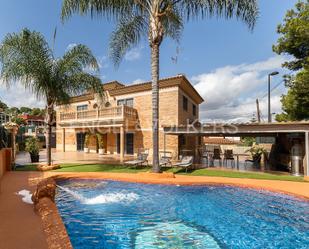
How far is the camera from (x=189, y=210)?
21.7 feet

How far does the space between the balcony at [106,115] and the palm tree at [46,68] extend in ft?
21.1

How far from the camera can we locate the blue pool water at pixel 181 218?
469 centimetres

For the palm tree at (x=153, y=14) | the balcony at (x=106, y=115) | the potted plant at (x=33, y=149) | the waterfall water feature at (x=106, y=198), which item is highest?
the palm tree at (x=153, y=14)

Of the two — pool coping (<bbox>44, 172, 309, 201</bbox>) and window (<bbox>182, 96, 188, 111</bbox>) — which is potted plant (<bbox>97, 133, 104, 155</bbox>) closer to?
window (<bbox>182, 96, 188, 111</bbox>)

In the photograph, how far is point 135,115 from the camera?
2059cm

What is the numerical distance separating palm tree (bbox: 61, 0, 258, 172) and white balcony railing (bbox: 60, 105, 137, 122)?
24.1 feet

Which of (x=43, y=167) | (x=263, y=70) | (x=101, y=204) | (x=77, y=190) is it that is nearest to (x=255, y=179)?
(x=101, y=204)

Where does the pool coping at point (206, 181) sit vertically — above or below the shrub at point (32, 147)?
below

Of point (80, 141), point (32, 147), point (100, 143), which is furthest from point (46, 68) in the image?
point (80, 141)

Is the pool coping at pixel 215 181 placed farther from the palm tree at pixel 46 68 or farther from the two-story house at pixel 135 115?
the two-story house at pixel 135 115

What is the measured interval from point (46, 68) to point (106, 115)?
8990 millimetres

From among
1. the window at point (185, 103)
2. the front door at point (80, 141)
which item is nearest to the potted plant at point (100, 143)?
the front door at point (80, 141)

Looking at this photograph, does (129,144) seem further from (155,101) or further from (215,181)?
(215,181)

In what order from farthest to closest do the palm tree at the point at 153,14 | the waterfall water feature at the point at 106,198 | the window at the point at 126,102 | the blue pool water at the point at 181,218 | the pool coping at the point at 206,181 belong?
1. the window at the point at 126,102
2. the palm tree at the point at 153,14
3. the pool coping at the point at 206,181
4. the waterfall water feature at the point at 106,198
5. the blue pool water at the point at 181,218
